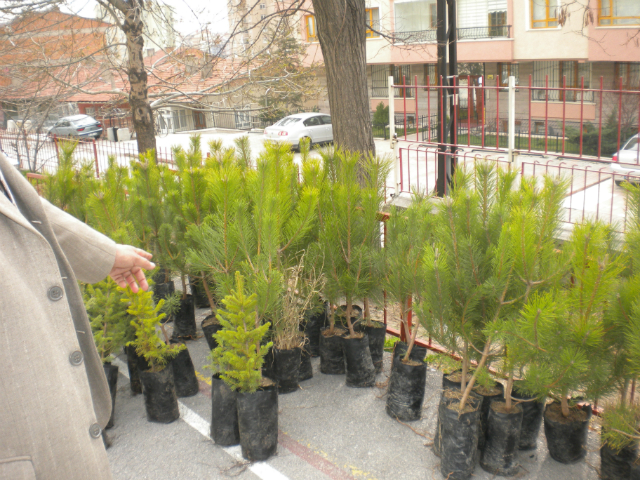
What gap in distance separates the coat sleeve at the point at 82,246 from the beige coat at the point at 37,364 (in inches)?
8.7

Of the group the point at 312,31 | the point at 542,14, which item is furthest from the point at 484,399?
the point at 312,31

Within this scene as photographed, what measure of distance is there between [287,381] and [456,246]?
1.77 m

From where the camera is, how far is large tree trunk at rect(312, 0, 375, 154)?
6.61 meters

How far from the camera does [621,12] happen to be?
21219 mm

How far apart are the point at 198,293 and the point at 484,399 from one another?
3.19 meters

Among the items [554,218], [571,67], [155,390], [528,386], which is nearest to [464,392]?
[528,386]

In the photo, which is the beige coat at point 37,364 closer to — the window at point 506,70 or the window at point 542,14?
the window at point 542,14

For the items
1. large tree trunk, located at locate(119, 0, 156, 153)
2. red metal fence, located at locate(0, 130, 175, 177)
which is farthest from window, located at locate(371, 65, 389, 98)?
large tree trunk, located at locate(119, 0, 156, 153)

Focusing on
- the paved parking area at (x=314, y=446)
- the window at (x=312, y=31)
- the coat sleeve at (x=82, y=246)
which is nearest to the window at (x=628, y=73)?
the window at (x=312, y=31)

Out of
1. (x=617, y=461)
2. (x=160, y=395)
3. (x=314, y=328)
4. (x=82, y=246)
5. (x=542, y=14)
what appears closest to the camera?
(x=82, y=246)

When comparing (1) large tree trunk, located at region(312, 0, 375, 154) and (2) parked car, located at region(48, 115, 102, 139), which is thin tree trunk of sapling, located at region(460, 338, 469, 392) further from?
(2) parked car, located at region(48, 115, 102, 139)

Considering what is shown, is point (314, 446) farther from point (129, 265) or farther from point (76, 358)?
point (76, 358)

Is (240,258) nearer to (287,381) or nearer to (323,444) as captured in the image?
(287,381)

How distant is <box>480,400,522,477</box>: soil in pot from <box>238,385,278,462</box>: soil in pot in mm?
1232
